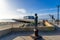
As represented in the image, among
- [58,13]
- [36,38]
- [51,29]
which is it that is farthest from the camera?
[58,13]

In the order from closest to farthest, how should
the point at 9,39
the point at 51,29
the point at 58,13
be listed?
the point at 9,39 → the point at 51,29 → the point at 58,13

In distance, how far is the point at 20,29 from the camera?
31.6 feet

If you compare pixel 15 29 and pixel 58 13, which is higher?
pixel 58 13

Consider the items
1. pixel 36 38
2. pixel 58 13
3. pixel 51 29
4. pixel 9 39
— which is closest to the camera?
pixel 36 38

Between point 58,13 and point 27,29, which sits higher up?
point 58,13

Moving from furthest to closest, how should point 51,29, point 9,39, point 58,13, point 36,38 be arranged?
point 58,13 < point 51,29 < point 9,39 < point 36,38

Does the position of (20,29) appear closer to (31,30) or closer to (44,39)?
(31,30)

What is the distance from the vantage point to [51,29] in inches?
375

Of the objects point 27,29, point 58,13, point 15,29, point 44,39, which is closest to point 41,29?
point 27,29

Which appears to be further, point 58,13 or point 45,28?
point 58,13

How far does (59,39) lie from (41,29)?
127 inches

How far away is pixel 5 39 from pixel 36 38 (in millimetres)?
1844

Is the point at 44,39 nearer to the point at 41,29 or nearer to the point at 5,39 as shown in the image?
the point at 5,39

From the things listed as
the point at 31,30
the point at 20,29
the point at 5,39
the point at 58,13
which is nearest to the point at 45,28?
the point at 31,30
